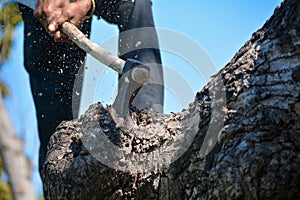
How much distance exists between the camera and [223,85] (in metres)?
2.06

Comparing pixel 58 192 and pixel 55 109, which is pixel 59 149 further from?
pixel 55 109

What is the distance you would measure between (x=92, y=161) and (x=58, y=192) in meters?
0.17

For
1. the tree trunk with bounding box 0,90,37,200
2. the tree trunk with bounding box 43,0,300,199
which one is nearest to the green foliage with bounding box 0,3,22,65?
the tree trunk with bounding box 43,0,300,199

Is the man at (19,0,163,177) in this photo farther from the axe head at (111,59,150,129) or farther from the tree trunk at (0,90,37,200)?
the tree trunk at (0,90,37,200)

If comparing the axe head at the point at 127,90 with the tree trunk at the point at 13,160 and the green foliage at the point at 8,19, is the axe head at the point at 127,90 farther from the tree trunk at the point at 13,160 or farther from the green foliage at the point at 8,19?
the green foliage at the point at 8,19

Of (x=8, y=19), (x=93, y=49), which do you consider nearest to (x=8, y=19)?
(x=8, y=19)

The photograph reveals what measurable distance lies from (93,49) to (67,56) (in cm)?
76

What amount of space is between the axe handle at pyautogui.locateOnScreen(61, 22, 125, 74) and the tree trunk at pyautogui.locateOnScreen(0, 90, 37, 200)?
750mm

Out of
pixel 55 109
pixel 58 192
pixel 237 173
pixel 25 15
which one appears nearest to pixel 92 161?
A: pixel 58 192

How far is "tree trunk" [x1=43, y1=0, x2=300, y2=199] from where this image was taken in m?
1.83

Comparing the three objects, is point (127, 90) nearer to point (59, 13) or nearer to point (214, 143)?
point (214, 143)

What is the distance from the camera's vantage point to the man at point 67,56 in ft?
10.5

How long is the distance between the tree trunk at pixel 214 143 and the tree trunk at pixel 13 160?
429mm

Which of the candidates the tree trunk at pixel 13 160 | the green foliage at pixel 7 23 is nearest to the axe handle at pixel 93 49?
the tree trunk at pixel 13 160
